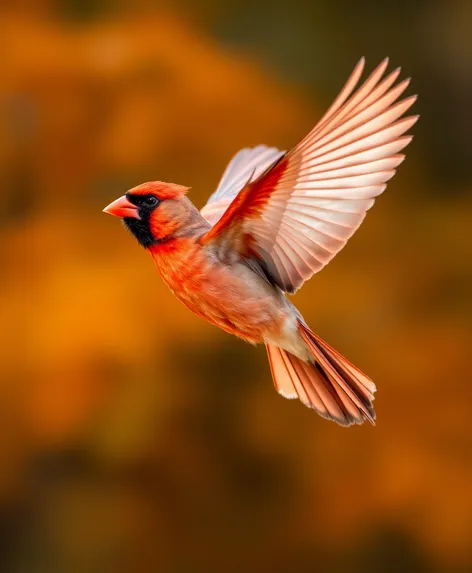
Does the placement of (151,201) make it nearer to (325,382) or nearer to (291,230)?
(291,230)

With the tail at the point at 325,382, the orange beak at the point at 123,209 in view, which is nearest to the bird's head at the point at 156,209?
the orange beak at the point at 123,209

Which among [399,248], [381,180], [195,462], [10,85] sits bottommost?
[195,462]

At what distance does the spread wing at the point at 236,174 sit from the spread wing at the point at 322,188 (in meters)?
0.34

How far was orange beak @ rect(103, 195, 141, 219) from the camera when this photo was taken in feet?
2.98

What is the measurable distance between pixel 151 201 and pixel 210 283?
99mm

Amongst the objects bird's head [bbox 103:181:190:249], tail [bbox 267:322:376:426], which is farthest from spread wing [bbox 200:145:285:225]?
bird's head [bbox 103:181:190:249]

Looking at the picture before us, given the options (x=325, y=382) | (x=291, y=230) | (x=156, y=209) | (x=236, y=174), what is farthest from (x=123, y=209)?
(x=236, y=174)

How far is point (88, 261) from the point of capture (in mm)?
4125

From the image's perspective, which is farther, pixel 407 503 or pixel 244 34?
pixel 244 34

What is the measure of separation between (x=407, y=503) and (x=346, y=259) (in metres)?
1.04

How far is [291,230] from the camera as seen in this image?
899 mm

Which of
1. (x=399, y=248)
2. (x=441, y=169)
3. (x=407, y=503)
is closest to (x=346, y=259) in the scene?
(x=399, y=248)

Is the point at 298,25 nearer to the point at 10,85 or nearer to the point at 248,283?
the point at 10,85

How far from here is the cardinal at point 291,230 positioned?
74 cm
